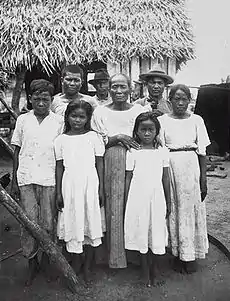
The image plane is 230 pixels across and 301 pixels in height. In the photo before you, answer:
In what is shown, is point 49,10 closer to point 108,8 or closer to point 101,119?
point 108,8

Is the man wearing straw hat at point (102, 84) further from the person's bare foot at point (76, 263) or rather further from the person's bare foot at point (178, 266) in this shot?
the person's bare foot at point (178, 266)

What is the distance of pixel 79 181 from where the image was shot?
301cm

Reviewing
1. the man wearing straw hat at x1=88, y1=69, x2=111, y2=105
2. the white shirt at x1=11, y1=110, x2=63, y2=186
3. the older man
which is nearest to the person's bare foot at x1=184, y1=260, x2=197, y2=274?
the white shirt at x1=11, y1=110, x2=63, y2=186

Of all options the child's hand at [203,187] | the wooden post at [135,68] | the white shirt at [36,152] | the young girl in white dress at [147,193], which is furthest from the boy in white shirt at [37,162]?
the wooden post at [135,68]

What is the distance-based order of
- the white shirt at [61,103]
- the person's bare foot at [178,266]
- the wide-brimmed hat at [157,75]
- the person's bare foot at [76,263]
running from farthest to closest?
1. the wide-brimmed hat at [157,75]
2. the white shirt at [61,103]
3. the person's bare foot at [178,266]
4. the person's bare foot at [76,263]

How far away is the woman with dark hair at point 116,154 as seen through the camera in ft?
10.5

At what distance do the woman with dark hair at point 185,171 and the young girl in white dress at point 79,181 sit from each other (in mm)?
657

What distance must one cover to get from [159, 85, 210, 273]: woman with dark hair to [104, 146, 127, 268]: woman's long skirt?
0.45m

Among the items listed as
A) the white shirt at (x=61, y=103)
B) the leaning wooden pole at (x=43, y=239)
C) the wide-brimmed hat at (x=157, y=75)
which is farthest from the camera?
the wide-brimmed hat at (x=157, y=75)

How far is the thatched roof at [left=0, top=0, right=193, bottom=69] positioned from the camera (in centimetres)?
712

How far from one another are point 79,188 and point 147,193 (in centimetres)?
59

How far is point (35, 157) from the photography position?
3.07m

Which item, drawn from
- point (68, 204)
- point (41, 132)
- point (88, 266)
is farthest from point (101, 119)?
point (88, 266)

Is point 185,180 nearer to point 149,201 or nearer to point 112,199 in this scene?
point 149,201
